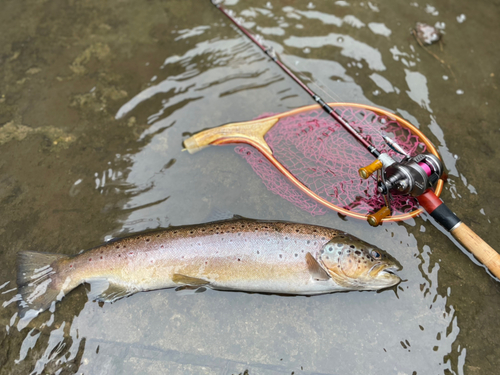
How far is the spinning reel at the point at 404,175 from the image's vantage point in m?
2.63

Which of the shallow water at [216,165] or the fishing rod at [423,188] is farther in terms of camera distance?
the shallow water at [216,165]

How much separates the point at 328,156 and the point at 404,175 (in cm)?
87

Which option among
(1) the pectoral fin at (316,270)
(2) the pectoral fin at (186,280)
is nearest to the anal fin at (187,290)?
(2) the pectoral fin at (186,280)

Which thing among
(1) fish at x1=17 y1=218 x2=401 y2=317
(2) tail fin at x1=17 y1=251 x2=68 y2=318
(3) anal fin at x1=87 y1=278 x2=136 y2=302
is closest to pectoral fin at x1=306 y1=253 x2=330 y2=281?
(1) fish at x1=17 y1=218 x2=401 y2=317

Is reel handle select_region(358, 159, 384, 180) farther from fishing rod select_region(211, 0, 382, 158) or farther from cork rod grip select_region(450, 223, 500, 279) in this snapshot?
cork rod grip select_region(450, 223, 500, 279)

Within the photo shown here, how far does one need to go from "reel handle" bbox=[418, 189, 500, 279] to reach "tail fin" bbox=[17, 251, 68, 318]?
354cm

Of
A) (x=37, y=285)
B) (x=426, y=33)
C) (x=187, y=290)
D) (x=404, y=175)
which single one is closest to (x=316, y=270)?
(x=404, y=175)

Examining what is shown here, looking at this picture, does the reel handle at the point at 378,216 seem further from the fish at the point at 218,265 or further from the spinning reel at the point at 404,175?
the fish at the point at 218,265

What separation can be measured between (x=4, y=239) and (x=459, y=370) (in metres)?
4.71

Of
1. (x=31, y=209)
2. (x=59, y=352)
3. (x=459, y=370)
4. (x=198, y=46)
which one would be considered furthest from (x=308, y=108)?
(x=59, y=352)

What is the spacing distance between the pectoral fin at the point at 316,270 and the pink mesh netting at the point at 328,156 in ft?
2.01

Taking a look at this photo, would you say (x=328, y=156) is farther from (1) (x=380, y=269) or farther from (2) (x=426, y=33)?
(2) (x=426, y=33)

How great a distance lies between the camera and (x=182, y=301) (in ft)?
10.1

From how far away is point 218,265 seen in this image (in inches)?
113
